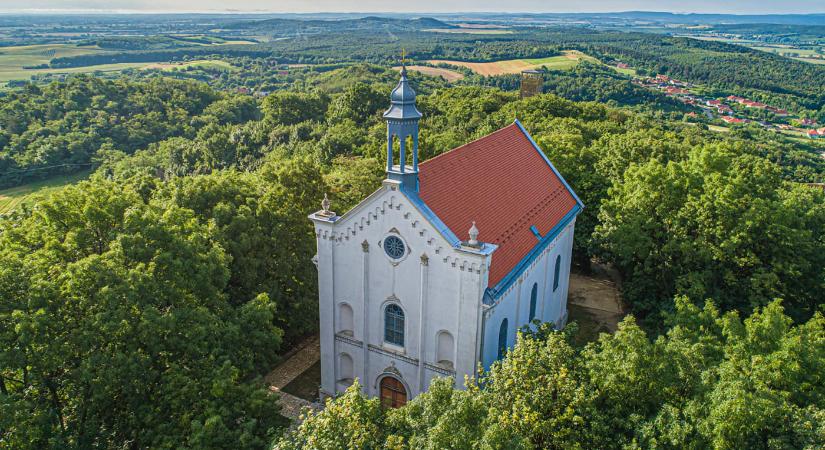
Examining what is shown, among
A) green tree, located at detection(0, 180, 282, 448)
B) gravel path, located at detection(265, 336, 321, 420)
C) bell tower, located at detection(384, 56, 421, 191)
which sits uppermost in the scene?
bell tower, located at detection(384, 56, 421, 191)

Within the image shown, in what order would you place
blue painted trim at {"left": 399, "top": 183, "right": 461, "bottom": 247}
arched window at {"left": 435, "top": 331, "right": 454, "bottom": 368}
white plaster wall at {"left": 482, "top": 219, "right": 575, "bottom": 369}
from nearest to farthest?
blue painted trim at {"left": 399, "top": 183, "right": 461, "bottom": 247}, white plaster wall at {"left": 482, "top": 219, "right": 575, "bottom": 369}, arched window at {"left": 435, "top": 331, "right": 454, "bottom": 368}

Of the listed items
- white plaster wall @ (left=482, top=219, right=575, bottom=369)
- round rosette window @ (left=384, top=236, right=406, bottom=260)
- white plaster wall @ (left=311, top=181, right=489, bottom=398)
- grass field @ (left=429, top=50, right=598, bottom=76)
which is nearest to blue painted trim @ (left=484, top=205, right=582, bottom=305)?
white plaster wall @ (left=482, top=219, right=575, bottom=369)

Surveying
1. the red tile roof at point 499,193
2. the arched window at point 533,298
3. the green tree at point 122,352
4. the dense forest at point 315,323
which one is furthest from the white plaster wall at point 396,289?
the arched window at point 533,298

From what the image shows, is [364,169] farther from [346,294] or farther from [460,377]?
[460,377]

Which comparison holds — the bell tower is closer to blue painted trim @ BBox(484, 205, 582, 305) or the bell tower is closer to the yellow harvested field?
blue painted trim @ BBox(484, 205, 582, 305)

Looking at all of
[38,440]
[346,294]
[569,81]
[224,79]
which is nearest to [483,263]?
[346,294]

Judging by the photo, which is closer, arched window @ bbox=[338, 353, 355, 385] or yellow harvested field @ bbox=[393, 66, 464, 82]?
Result: arched window @ bbox=[338, 353, 355, 385]

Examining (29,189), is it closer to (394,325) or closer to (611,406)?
(394,325)

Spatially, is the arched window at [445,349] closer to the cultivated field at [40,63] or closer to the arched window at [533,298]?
the arched window at [533,298]
